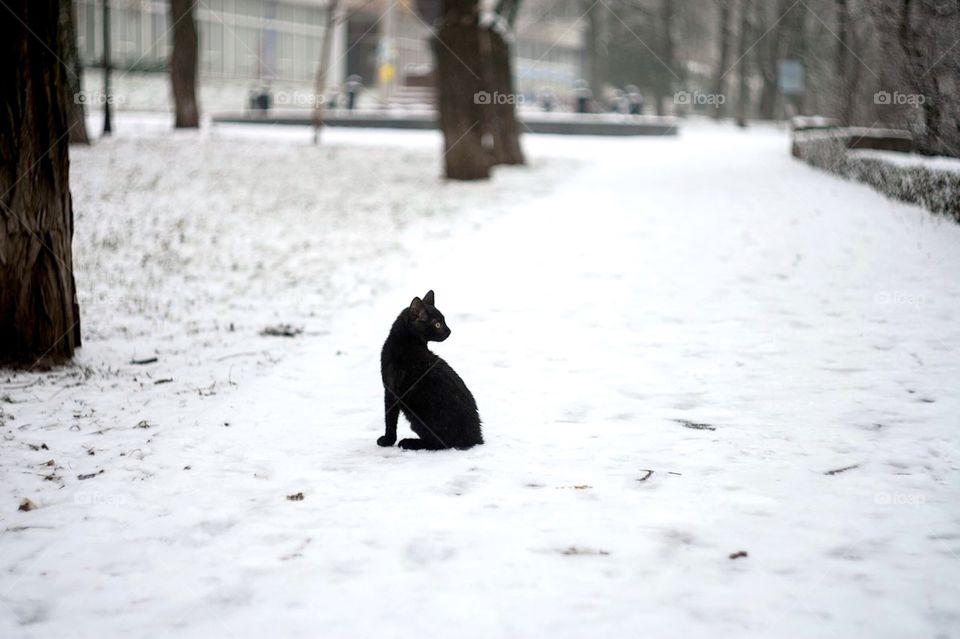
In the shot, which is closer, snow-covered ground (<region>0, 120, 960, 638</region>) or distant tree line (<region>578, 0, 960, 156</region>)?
snow-covered ground (<region>0, 120, 960, 638</region>)

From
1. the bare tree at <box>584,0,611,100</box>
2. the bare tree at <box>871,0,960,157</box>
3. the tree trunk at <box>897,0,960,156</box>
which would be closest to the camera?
the bare tree at <box>871,0,960,157</box>

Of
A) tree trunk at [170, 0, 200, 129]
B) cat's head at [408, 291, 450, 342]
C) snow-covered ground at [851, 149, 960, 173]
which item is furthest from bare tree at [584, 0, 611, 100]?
cat's head at [408, 291, 450, 342]

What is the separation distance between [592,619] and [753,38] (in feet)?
154

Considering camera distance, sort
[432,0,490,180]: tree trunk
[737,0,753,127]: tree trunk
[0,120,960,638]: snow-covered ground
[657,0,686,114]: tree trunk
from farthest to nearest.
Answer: [657,0,686,114]: tree trunk → [737,0,753,127]: tree trunk → [432,0,490,180]: tree trunk → [0,120,960,638]: snow-covered ground

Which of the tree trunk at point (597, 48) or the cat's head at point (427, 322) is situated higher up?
the tree trunk at point (597, 48)

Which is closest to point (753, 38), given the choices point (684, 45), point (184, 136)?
point (684, 45)

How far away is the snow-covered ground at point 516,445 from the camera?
3393 millimetres

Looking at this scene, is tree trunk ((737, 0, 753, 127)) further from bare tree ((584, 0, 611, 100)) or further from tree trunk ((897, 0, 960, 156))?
tree trunk ((897, 0, 960, 156))

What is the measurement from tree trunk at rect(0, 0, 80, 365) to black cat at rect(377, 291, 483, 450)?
2.95 m

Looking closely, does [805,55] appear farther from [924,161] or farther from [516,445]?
[516,445]

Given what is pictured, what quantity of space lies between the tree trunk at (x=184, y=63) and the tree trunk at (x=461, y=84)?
11237mm

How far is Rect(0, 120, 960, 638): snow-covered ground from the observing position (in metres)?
3.39

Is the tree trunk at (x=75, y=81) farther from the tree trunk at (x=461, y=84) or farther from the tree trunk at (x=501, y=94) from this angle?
the tree trunk at (x=501, y=94)

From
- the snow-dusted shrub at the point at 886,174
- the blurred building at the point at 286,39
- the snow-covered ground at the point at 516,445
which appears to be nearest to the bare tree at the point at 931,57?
the snow-dusted shrub at the point at 886,174
